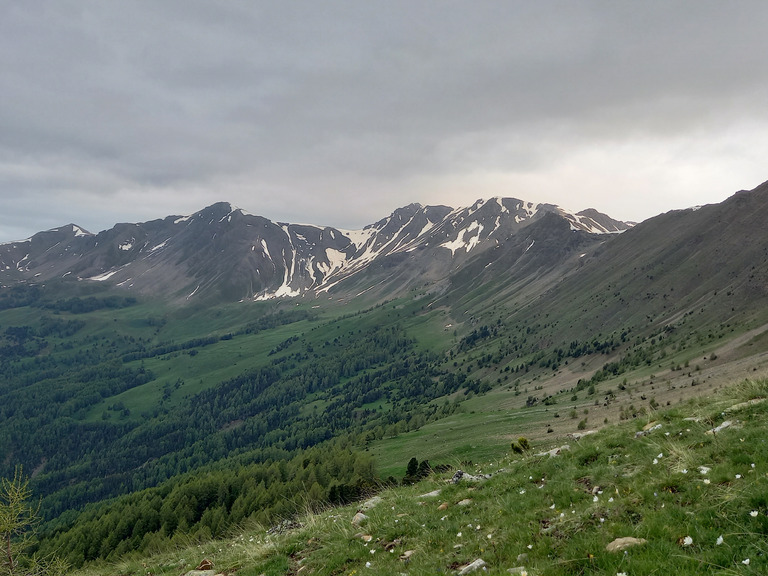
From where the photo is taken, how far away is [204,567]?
17281 millimetres

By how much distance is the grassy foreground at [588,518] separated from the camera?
8961mm

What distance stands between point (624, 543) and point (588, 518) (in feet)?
6.36

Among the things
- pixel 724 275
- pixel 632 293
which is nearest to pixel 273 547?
pixel 724 275

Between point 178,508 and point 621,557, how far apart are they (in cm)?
9534

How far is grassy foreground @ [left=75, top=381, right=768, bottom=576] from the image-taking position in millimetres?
8961

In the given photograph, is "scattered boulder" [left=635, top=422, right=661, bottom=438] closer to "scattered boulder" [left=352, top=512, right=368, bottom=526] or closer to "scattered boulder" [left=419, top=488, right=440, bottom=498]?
"scattered boulder" [left=419, top=488, right=440, bottom=498]

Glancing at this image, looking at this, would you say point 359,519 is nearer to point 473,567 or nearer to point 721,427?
point 473,567

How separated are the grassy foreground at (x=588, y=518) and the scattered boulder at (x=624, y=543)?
0.11 meters

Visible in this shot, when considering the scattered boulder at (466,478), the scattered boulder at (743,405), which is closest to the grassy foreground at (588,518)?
the scattered boulder at (743,405)

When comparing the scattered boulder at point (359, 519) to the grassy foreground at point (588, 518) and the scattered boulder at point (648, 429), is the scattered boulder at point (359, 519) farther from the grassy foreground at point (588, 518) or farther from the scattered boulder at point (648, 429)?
the scattered boulder at point (648, 429)

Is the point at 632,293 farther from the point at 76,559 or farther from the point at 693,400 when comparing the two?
the point at 76,559

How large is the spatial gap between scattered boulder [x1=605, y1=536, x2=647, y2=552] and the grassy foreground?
115 millimetres

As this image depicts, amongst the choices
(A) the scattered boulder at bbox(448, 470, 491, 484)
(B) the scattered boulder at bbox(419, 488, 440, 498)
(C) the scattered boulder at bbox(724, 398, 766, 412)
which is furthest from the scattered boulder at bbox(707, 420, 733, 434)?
(B) the scattered boulder at bbox(419, 488, 440, 498)

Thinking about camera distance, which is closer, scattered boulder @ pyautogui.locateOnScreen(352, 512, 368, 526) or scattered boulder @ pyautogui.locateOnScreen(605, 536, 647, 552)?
scattered boulder @ pyautogui.locateOnScreen(605, 536, 647, 552)
